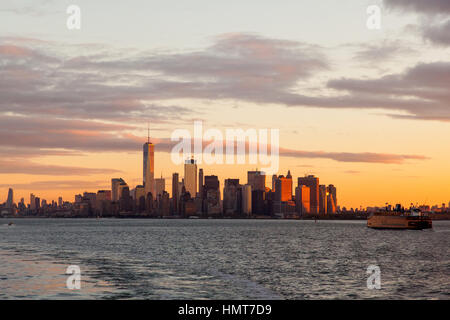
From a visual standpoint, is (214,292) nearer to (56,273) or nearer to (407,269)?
(56,273)

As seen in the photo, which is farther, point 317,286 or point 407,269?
point 407,269

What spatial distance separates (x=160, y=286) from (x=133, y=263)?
1081 inches

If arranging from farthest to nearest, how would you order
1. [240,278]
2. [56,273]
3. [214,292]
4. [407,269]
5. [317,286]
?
[407,269] → [56,273] → [240,278] → [317,286] → [214,292]

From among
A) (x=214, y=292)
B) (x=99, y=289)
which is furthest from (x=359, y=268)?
(x=99, y=289)
